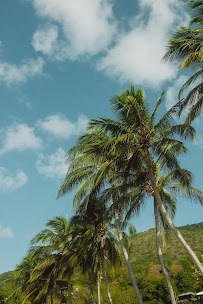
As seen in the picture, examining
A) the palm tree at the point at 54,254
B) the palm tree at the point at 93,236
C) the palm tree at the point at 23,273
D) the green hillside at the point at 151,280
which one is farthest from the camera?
the green hillside at the point at 151,280

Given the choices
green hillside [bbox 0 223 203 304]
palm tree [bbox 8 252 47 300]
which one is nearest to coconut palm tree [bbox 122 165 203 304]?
green hillside [bbox 0 223 203 304]

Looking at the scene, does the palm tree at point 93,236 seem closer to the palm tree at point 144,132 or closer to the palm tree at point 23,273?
the palm tree at point 144,132

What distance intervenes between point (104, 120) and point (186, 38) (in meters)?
4.47

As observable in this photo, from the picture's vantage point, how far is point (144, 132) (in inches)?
469

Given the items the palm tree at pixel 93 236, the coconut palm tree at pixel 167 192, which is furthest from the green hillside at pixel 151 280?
the coconut palm tree at pixel 167 192

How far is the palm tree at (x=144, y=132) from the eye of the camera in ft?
38.4

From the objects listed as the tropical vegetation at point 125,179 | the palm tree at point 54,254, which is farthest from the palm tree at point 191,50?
the palm tree at point 54,254

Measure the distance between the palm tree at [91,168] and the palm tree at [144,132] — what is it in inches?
27.9

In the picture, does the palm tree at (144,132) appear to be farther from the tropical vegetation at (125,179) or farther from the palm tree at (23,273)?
the palm tree at (23,273)

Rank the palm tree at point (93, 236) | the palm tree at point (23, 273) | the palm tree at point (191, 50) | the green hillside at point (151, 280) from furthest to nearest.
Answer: the green hillside at point (151, 280) → the palm tree at point (23, 273) → the palm tree at point (93, 236) → the palm tree at point (191, 50)

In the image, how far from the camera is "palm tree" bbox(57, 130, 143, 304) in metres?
13.0

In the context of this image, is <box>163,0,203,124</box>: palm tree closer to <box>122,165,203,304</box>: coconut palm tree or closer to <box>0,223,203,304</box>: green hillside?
<box>122,165,203,304</box>: coconut palm tree

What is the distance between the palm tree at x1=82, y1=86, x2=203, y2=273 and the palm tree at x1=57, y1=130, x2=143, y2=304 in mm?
709

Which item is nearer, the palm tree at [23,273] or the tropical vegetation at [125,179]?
the tropical vegetation at [125,179]
